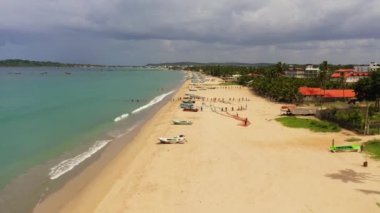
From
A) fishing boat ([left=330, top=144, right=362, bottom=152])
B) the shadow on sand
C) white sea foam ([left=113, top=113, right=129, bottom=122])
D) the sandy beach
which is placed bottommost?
white sea foam ([left=113, top=113, right=129, bottom=122])

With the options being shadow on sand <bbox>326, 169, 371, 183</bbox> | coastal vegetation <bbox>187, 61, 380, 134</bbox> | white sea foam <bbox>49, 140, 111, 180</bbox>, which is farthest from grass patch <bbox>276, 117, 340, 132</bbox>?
white sea foam <bbox>49, 140, 111, 180</bbox>

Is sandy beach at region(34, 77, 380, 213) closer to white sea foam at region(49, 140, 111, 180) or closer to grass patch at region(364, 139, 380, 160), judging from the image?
grass patch at region(364, 139, 380, 160)

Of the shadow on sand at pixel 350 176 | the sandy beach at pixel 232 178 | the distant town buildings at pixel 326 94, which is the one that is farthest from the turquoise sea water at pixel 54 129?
the distant town buildings at pixel 326 94

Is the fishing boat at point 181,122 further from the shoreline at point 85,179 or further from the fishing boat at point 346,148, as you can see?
the fishing boat at point 346,148

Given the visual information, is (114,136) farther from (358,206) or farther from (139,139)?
(358,206)

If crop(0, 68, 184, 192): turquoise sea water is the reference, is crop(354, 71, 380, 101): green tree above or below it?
above

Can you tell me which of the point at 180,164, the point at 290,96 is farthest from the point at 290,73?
the point at 180,164

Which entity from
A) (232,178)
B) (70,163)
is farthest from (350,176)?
(70,163)
